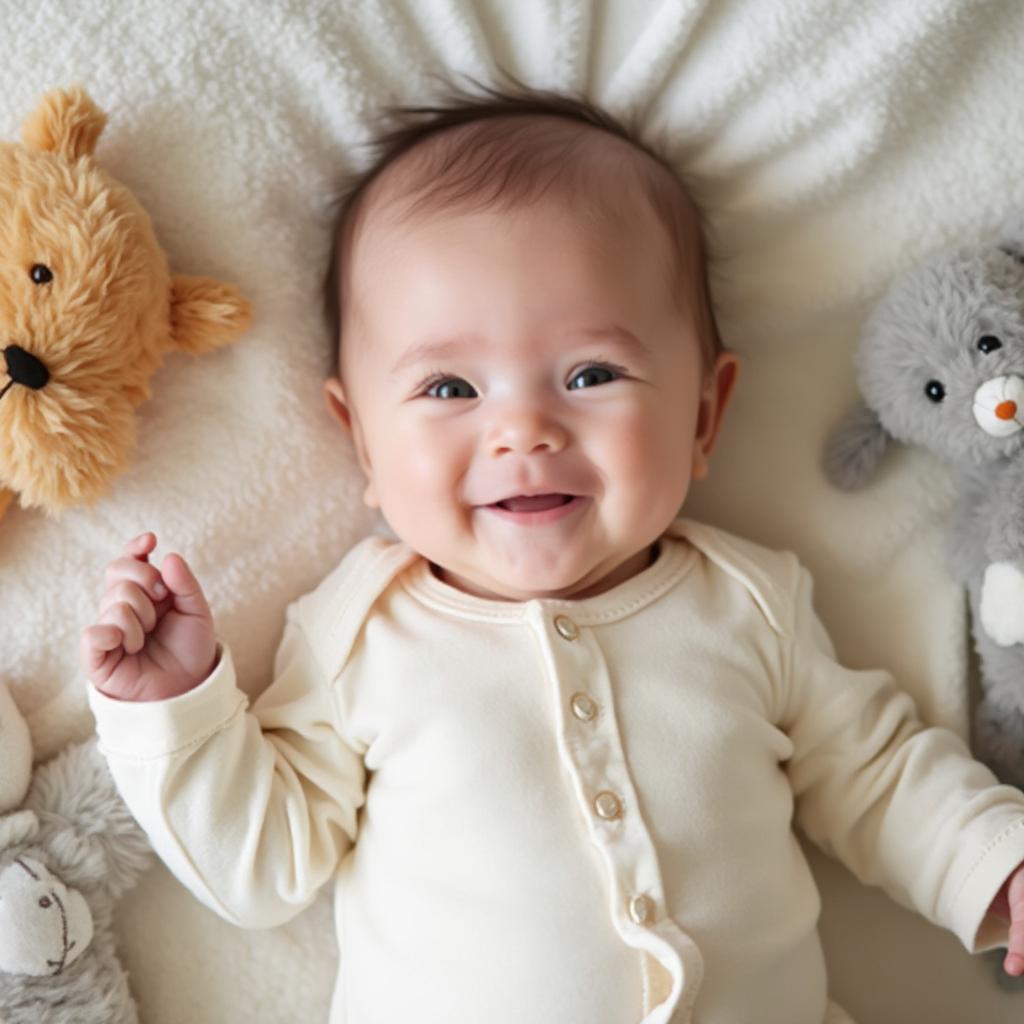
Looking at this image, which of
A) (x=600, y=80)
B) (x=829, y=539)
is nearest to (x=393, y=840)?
(x=829, y=539)

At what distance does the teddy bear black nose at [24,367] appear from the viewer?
112 cm

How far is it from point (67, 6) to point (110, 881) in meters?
0.91

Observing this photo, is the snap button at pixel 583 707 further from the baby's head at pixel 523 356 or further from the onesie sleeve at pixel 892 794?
the onesie sleeve at pixel 892 794

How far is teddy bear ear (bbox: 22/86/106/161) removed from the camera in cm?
118

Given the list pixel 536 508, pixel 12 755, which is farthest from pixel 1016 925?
pixel 12 755

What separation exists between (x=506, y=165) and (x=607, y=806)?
66cm

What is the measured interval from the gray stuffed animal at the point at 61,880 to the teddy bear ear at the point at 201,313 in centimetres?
41

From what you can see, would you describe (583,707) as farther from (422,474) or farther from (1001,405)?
(1001,405)

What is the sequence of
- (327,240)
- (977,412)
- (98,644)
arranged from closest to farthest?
(98,644), (977,412), (327,240)

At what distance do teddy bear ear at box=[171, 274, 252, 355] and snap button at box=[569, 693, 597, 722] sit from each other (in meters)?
0.53

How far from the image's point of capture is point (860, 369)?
142cm

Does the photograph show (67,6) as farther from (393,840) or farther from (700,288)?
(393,840)

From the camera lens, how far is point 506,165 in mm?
1273

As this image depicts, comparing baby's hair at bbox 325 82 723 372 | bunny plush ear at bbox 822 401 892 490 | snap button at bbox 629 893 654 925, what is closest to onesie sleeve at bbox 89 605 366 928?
snap button at bbox 629 893 654 925
